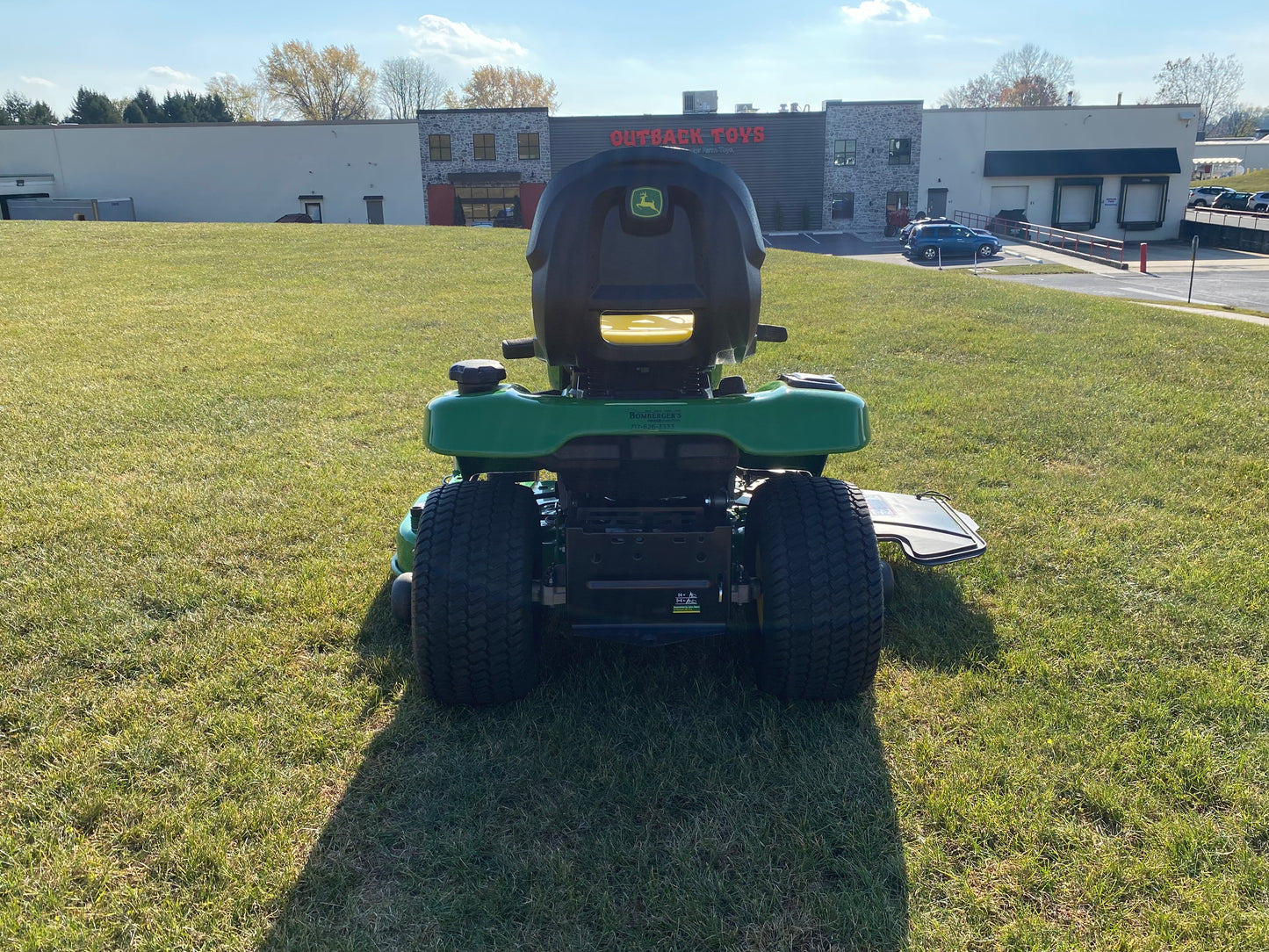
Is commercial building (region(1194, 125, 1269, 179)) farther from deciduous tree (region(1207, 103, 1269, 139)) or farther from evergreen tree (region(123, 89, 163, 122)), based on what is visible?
evergreen tree (region(123, 89, 163, 122))

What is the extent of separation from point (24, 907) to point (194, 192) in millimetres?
45744

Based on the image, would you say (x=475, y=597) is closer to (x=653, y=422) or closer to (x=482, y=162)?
(x=653, y=422)

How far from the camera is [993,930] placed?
220cm

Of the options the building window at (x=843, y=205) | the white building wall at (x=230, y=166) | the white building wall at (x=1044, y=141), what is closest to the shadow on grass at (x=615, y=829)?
the white building wall at (x=230, y=166)

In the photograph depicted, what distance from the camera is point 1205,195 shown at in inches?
1918

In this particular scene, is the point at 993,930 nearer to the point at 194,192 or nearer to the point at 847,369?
the point at 847,369

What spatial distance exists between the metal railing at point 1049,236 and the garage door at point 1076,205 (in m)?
1.02

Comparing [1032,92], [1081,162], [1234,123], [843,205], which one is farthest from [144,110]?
[1234,123]

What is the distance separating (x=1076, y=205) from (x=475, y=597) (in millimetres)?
48916

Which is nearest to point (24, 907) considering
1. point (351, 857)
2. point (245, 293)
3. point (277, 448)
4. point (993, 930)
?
point (351, 857)

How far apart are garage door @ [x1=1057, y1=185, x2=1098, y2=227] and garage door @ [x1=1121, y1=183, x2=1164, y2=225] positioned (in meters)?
1.46

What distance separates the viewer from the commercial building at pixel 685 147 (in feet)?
135

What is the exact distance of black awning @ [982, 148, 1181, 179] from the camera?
42.8 metres

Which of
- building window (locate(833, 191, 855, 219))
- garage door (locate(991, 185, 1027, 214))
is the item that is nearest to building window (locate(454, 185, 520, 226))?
building window (locate(833, 191, 855, 219))
